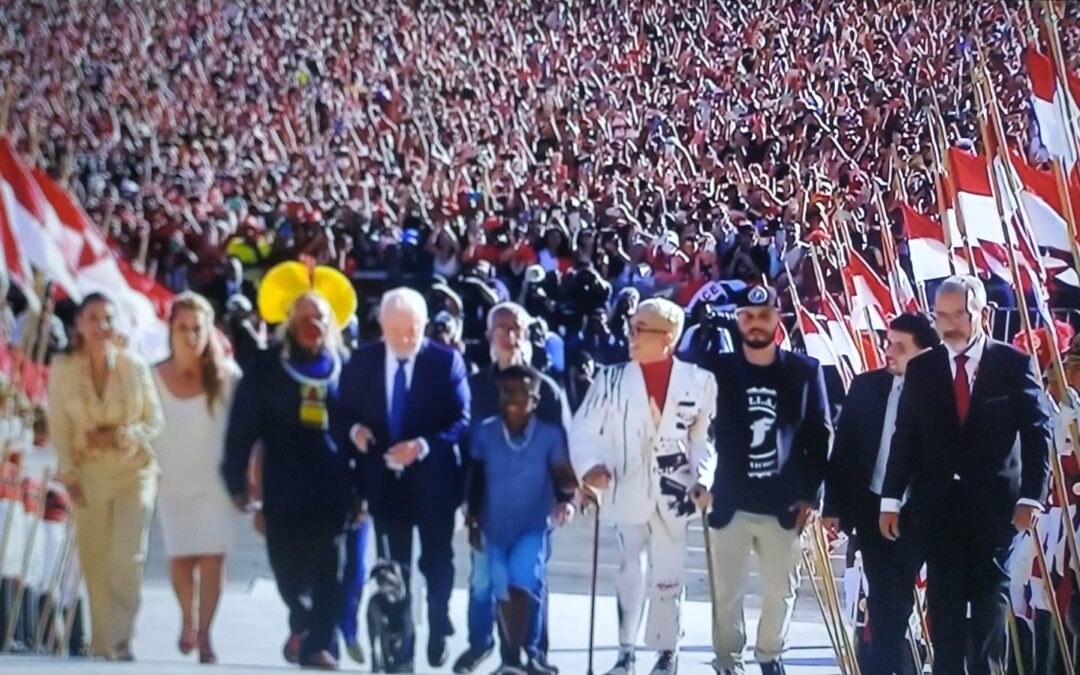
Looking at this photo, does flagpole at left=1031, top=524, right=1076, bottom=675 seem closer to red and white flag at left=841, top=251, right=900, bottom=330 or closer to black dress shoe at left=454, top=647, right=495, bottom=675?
red and white flag at left=841, top=251, right=900, bottom=330

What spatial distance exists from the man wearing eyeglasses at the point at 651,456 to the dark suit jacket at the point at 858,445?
0.32 metres

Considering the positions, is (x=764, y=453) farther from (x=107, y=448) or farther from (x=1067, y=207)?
(x=107, y=448)

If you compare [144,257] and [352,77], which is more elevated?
[352,77]

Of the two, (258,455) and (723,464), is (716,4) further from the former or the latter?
(258,455)

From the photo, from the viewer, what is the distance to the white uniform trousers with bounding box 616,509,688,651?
293 cm

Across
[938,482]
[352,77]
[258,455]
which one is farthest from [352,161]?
[938,482]

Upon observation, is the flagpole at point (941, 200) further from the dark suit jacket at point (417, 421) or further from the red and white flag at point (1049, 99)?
the dark suit jacket at point (417, 421)

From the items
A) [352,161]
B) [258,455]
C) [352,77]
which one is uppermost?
[352,77]

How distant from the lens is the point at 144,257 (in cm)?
304

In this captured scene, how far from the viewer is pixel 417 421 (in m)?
2.96

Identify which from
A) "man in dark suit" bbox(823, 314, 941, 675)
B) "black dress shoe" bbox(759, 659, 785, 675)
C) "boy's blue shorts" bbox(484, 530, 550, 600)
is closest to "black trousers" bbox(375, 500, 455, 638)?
"boy's blue shorts" bbox(484, 530, 550, 600)

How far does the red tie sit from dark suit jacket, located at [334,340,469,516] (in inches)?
48.4

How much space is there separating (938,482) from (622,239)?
3.30 feet

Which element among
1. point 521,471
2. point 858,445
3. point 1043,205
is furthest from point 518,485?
point 1043,205
